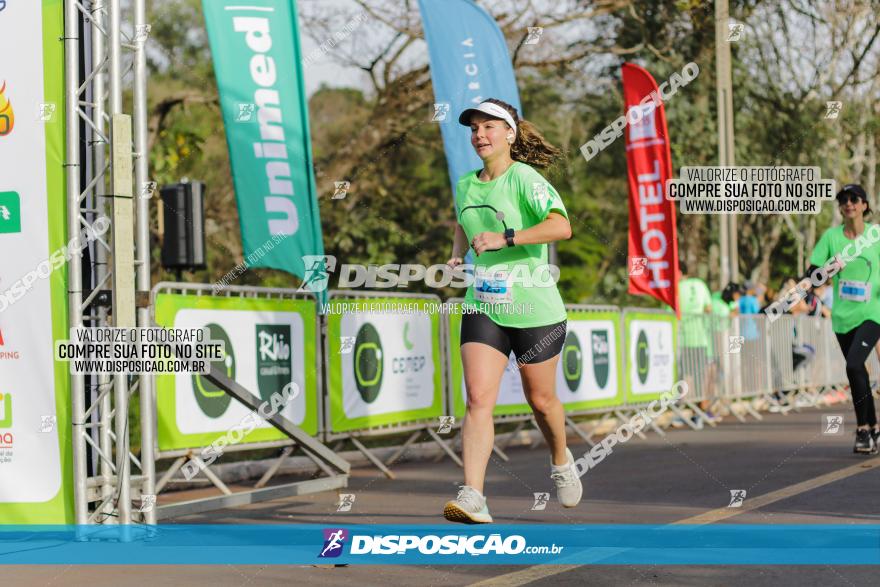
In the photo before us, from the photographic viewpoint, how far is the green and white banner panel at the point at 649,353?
1528cm

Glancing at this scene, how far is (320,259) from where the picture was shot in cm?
1127

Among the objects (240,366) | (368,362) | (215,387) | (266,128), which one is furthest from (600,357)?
(215,387)

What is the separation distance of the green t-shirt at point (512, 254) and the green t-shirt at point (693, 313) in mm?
10612

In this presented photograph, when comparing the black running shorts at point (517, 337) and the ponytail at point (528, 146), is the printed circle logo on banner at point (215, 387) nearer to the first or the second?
the black running shorts at point (517, 337)

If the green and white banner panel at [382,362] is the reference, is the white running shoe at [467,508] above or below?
below

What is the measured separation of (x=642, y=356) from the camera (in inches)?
614

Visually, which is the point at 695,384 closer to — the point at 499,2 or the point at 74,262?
the point at 499,2

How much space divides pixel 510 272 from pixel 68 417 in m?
2.96

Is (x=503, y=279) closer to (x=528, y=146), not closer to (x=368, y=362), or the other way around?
(x=528, y=146)

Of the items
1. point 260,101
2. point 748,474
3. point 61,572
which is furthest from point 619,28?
point 61,572

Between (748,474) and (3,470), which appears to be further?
(748,474)

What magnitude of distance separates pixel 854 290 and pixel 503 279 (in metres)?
5.36

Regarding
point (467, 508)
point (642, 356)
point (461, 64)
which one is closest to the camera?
point (467, 508)

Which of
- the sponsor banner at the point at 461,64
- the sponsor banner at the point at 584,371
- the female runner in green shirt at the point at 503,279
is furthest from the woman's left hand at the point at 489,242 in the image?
the sponsor banner at the point at 461,64
